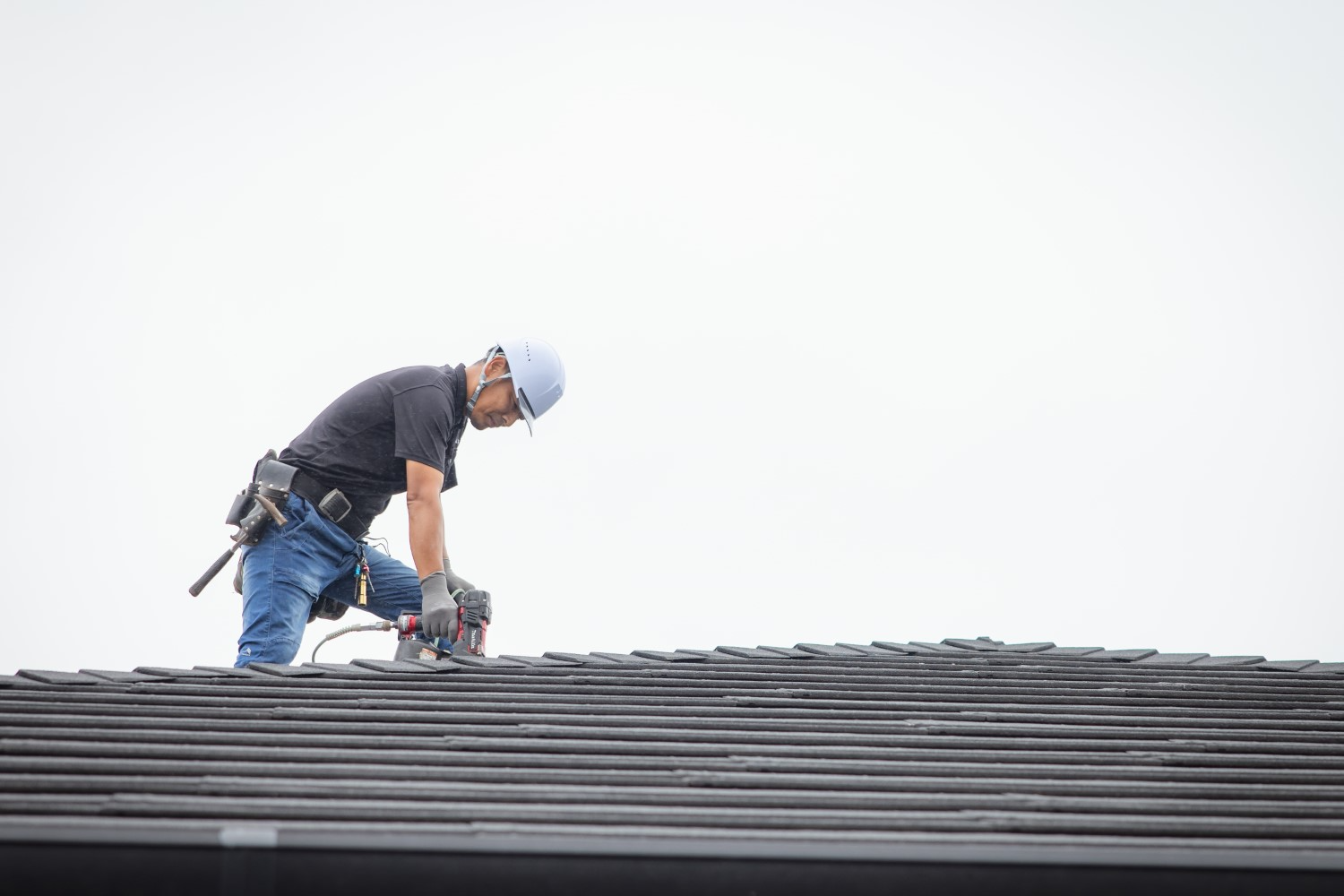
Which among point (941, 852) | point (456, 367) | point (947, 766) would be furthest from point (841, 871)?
point (456, 367)

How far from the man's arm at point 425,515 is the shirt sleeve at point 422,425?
0.05 metres

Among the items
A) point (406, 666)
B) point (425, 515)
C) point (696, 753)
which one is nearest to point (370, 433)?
point (425, 515)

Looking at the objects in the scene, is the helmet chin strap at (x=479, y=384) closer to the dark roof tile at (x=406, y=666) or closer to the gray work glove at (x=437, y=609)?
the gray work glove at (x=437, y=609)

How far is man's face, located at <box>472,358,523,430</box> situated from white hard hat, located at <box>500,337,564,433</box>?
39mm

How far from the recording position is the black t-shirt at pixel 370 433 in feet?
16.5

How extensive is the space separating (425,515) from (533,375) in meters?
0.90

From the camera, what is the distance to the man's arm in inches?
190

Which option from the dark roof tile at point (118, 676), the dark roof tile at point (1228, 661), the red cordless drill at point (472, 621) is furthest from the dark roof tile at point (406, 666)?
the dark roof tile at point (1228, 661)

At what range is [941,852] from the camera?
6.88ft

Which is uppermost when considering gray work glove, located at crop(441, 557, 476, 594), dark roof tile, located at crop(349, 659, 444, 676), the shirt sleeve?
the shirt sleeve

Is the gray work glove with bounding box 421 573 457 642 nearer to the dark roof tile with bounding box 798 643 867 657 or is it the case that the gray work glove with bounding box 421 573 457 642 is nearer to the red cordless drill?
the red cordless drill

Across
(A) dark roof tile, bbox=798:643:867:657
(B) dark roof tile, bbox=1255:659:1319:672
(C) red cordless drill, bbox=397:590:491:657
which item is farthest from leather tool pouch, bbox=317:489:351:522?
(B) dark roof tile, bbox=1255:659:1319:672

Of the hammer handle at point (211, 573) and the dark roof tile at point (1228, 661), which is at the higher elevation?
the hammer handle at point (211, 573)

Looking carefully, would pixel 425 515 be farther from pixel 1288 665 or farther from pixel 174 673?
pixel 1288 665
